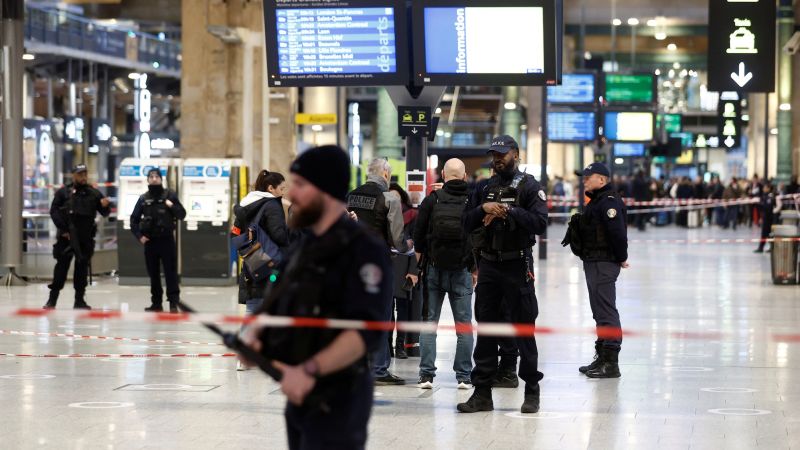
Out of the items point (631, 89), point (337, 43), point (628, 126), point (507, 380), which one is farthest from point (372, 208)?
point (631, 89)

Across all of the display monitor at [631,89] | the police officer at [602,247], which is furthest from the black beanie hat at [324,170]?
the display monitor at [631,89]

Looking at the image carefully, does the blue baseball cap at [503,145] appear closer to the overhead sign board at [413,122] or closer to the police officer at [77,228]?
the overhead sign board at [413,122]

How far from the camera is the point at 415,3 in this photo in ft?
52.2

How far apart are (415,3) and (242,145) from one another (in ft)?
29.7

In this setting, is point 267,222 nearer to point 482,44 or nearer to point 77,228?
point 482,44

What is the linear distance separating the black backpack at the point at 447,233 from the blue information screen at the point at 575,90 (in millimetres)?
29045

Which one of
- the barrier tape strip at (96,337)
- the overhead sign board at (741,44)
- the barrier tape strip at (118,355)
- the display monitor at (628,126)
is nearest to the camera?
the barrier tape strip at (118,355)

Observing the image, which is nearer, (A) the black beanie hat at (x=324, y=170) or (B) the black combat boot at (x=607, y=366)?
(A) the black beanie hat at (x=324, y=170)

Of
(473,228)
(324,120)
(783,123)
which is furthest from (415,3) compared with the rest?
(783,123)

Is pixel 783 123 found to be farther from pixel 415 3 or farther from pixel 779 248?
pixel 415 3

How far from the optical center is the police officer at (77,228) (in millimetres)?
17719

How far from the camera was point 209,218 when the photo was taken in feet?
72.2

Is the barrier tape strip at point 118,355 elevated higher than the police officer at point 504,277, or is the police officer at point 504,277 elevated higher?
the police officer at point 504,277

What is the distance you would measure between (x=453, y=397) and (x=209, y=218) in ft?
39.1
